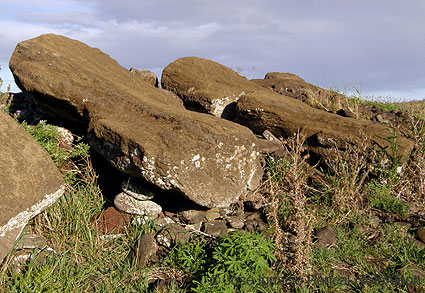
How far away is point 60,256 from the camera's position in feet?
13.1

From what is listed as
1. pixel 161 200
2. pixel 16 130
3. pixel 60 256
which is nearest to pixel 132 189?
pixel 161 200

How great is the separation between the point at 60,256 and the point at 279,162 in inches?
122

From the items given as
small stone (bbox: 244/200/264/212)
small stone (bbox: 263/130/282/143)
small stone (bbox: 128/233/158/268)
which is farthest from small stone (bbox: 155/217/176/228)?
small stone (bbox: 263/130/282/143)

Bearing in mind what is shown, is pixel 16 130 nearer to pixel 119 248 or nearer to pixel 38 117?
pixel 119 248

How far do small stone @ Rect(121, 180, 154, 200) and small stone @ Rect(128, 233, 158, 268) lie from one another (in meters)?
0.58

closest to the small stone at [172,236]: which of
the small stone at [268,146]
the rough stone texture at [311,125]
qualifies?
the small stone at [268,146]

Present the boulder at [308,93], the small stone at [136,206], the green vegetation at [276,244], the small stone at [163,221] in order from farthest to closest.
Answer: the boulder at [308,93] < the small stone at [136,206] < the small stone at [163,221] < the green vegetation at [276,244]

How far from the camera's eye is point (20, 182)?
3896mm

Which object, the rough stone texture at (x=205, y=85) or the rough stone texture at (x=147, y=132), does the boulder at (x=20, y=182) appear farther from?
the rough stone texture at (x=205, y=85)

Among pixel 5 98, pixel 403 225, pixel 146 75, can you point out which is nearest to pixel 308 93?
pixel 146 75

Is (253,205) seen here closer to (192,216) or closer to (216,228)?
(216,228)

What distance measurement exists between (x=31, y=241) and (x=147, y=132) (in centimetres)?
168

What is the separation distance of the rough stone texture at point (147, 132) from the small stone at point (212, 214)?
13.3 inches

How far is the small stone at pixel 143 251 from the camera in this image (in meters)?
4.05
